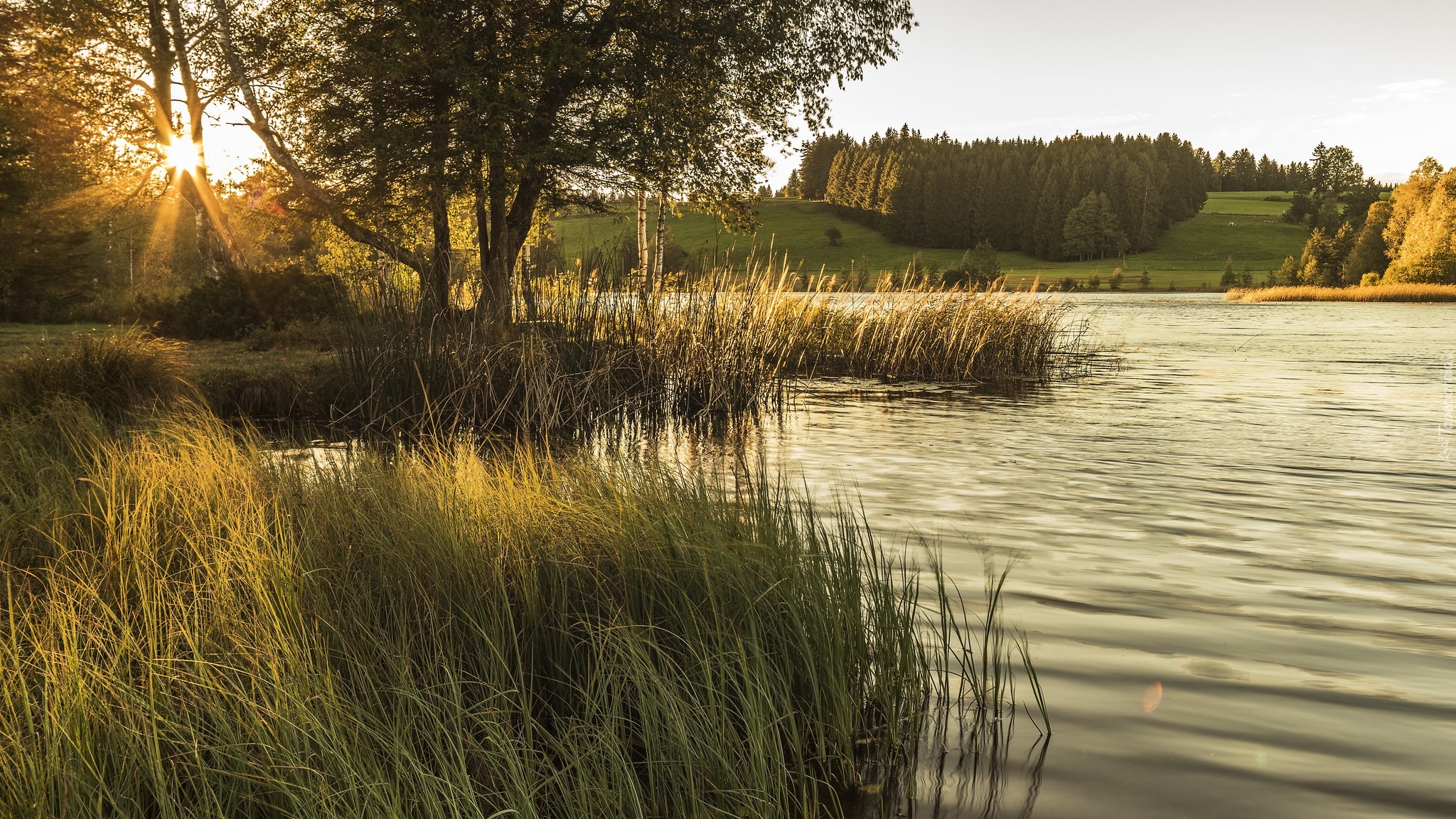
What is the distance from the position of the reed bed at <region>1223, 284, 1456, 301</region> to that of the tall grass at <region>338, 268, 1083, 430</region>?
55893 millimetres

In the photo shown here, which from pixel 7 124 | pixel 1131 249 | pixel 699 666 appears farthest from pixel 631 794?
pixel 1131 249

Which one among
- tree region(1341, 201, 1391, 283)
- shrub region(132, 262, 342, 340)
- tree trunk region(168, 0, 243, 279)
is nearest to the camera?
shrub region(132, 262, 342, 340)

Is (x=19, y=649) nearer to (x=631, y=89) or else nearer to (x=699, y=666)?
(x=699, y=666)

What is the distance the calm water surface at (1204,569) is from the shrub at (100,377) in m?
7.46

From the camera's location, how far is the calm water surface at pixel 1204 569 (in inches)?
144

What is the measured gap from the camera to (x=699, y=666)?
145 inches

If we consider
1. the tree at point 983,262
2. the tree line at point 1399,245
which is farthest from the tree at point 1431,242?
the tree at point 983,262

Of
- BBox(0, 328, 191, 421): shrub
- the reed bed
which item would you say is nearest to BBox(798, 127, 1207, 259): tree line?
the reed bed

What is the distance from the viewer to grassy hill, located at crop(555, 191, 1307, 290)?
107 metres

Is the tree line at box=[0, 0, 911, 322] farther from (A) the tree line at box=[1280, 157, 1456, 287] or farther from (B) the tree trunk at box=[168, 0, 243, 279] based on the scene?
(A) the tree line at box=[1280, 157, 1456, 287]

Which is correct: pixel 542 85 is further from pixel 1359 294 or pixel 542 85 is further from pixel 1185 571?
pixel 1359 294

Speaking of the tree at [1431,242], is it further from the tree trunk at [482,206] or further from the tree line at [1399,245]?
the tree trunk at [482,206]

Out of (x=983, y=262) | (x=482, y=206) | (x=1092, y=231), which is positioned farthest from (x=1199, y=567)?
(x=1092, y=231)

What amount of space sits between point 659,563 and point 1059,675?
2.01 m
